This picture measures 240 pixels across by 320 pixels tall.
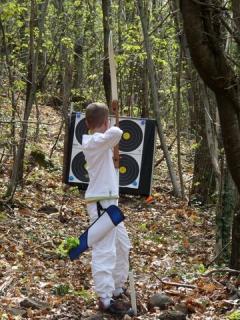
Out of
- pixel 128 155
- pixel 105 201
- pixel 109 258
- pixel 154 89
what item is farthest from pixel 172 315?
pixel 154 89

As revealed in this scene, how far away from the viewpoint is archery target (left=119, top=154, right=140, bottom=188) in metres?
9.16

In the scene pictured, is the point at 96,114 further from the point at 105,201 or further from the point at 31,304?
the point at 31,304

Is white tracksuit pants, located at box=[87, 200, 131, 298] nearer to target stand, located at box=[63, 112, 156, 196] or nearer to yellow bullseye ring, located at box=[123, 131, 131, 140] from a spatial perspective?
target stand, located at box=[63, 112, 156, 196]

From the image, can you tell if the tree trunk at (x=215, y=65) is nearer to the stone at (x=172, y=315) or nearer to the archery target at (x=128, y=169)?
the stone at (x=172, y=315)

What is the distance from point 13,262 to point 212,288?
2.25 meters

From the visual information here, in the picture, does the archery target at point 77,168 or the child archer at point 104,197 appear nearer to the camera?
the child archer at point 104,197

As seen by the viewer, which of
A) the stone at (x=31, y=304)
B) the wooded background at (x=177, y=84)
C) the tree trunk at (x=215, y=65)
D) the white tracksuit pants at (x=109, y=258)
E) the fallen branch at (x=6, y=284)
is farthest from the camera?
the fallen branch at (x=6, y=284)

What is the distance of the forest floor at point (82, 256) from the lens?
17.0 ft

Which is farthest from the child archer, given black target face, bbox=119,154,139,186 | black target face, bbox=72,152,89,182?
black target face, bbox=72,152,89,182

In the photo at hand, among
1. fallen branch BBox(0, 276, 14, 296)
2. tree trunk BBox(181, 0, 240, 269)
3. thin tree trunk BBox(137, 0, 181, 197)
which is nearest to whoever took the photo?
tree trunk BBox(181, 0, 240, 269)

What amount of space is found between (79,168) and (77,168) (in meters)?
0.03

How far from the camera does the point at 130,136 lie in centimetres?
918

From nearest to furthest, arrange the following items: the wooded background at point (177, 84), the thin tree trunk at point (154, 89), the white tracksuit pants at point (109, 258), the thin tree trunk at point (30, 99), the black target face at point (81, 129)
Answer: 1. the wooded background at point (177, 84)
2. the white tracksuit pants at point (109, 258)
3. the thin tree trunk at point (30, 99)
4. the black target face at point (81, 129)
5. the thin tree trunk at point (154, 89)

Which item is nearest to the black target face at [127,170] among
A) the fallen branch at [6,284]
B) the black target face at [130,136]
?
the black target face at [130,136]
